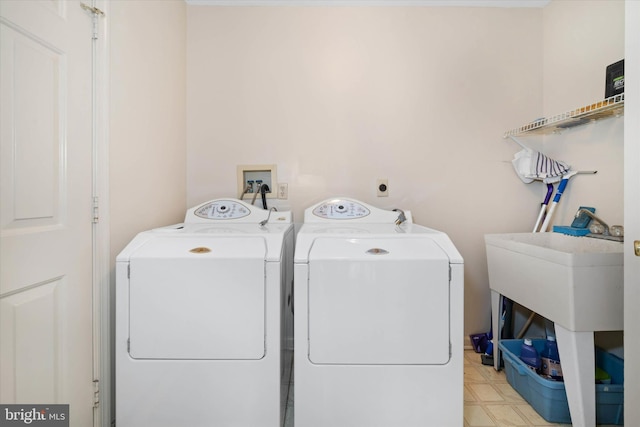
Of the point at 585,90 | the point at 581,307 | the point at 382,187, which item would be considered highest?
the point at 585,90

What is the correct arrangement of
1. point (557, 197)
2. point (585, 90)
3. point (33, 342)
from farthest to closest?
point (557, 197), point (585, 90), point (33, 342)

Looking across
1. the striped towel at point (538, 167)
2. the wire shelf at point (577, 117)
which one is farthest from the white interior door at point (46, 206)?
the striped towel at point (538, 167)

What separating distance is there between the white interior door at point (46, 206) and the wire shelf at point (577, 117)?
2401 mm

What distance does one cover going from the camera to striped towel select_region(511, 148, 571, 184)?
6.89 feet

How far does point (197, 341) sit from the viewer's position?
1303 millimetres

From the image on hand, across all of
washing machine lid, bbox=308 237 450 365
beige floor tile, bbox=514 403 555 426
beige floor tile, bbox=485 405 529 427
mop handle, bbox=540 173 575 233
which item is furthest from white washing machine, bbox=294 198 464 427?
mop handle, bbox=540 173 575 233

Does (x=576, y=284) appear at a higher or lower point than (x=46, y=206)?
lower

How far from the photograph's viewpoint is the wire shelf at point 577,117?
1.57 metres

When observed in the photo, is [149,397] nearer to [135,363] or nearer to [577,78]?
[135,363]

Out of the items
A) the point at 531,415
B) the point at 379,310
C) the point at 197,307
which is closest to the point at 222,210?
the point at 197,307

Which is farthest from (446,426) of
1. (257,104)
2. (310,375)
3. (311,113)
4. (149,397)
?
(257,104)

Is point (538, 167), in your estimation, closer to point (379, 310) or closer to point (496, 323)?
point (496, 323)

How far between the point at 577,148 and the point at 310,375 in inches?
84.5

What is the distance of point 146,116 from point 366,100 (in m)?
1.45
